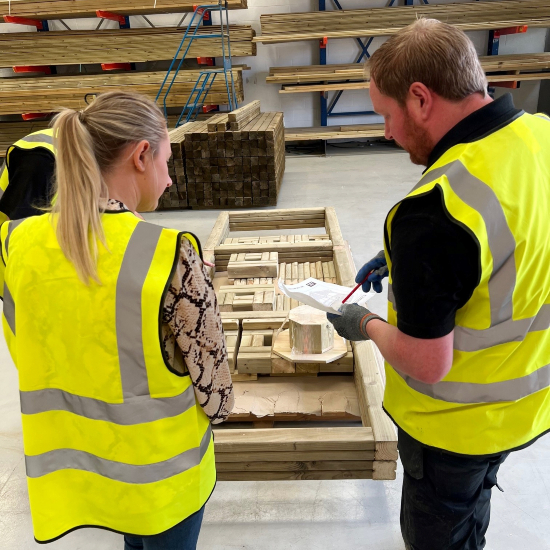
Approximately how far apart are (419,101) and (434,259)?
39 cm

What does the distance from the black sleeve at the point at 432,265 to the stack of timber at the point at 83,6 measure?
966 centimetres

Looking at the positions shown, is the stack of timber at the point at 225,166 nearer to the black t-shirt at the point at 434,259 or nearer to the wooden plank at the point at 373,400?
the wooden plank at the point at 373,400

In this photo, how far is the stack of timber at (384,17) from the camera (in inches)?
373

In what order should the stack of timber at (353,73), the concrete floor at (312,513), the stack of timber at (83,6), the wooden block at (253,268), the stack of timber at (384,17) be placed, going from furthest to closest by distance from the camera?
the stack of timber at (384,17) < the stack of timber at (83,6) < the stack of timber at (353,73) < the wooden block at (253,268) < the concrete floor at (312,513)

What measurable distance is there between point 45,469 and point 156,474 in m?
0.31

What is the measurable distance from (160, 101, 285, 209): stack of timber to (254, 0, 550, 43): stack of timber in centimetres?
370

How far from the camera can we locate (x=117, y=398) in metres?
1.15

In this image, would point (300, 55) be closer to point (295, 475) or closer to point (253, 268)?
point (253, 268)

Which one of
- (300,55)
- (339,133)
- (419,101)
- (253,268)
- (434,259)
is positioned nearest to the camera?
(434,259)

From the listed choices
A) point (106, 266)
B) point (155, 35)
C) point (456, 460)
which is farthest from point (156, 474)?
point (155, 35)

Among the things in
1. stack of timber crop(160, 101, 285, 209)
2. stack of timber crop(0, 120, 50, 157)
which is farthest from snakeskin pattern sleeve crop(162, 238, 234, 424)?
stack of timber crop(0, 120, 50, 157)

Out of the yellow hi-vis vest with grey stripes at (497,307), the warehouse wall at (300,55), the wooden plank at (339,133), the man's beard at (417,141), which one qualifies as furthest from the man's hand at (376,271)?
the warehouse wall at (300,55)

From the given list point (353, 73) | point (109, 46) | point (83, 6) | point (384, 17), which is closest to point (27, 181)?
point (353, 73)

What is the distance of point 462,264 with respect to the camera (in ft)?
3.47
